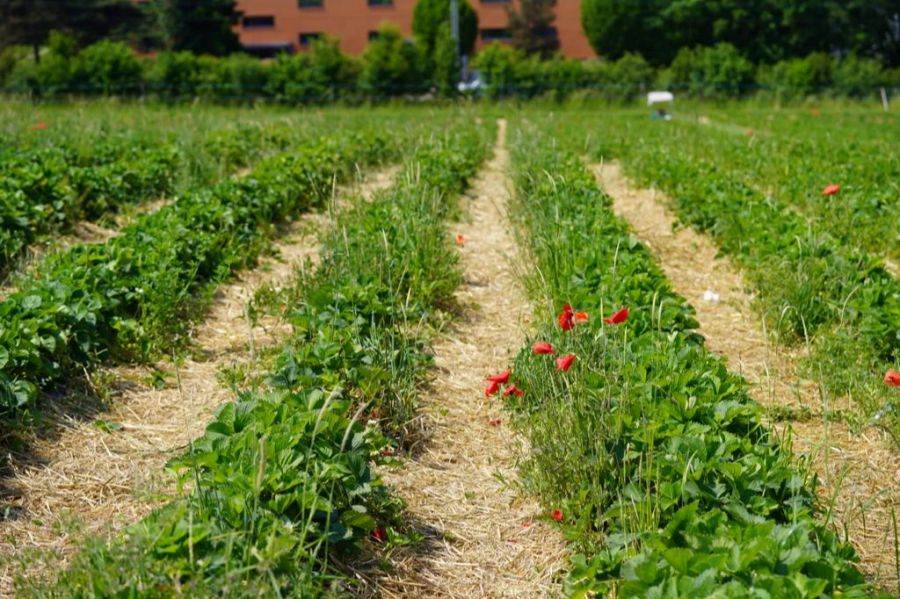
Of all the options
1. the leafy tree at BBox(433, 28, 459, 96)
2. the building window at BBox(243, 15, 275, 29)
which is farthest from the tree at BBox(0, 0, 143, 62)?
the leafy tree at BBox(433, 28, 459, 96)

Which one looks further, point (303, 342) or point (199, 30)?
point (199, 30)

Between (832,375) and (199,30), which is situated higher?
(199,30)

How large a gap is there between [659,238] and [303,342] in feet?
18.4

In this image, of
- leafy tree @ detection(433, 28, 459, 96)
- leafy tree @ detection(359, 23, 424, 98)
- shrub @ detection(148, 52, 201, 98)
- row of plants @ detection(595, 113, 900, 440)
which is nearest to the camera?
row of plants @ detection(595, 113, 900, 440)

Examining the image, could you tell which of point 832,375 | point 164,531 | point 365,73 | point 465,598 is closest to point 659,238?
point 832,375

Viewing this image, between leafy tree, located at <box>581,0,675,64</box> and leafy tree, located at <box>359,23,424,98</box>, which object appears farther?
leafy tree, located at <box>581,0,675,64</box>

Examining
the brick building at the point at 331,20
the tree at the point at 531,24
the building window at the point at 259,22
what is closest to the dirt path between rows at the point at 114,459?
the tree at the point at 531,24

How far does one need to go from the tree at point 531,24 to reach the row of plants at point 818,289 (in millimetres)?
46134

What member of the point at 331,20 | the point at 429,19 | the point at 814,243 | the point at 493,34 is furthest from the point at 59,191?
the point at 493,34

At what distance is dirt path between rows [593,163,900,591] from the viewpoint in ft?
13.1

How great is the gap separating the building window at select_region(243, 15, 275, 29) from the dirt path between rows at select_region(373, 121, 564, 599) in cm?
5567

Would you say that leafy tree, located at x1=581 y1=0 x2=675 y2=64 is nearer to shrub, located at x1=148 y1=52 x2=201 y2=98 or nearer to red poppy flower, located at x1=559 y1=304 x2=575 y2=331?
shrub, located at x1=148 y1=52 x2=201 y2=98

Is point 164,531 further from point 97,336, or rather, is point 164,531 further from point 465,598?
point 97,336

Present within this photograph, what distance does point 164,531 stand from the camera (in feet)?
9.78
